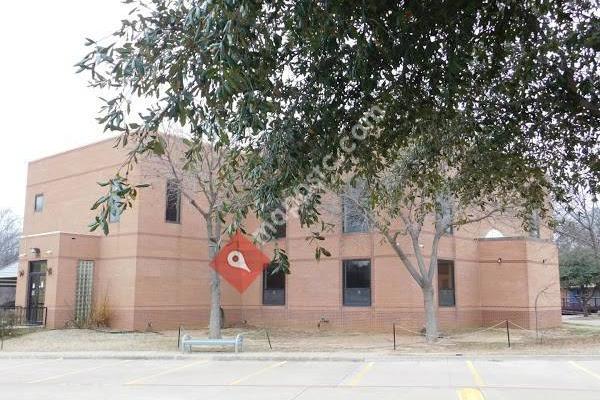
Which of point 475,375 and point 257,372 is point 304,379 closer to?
point 257,372

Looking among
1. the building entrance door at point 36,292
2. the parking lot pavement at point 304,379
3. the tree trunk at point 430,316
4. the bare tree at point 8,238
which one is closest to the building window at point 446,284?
the tree trunk at point 430,316

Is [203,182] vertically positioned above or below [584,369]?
above

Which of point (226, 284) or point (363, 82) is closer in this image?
point (363, 82)

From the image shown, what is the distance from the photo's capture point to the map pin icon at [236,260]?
101 feet

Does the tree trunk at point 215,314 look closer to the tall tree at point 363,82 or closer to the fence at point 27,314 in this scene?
the fence at point 27,314

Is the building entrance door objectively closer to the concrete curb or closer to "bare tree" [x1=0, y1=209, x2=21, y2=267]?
the concrete curb

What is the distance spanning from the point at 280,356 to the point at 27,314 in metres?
15.1

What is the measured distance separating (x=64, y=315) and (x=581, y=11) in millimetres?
26246

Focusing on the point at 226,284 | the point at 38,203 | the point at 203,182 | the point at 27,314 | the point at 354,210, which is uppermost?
the point at 38,203

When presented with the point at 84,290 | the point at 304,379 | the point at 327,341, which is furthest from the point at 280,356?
the point at 84,290

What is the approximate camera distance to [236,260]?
32281 mm

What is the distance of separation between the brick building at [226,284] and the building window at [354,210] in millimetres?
362

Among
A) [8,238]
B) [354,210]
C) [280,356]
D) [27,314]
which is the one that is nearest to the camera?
[280,356]

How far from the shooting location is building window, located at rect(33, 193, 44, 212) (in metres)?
34.6
